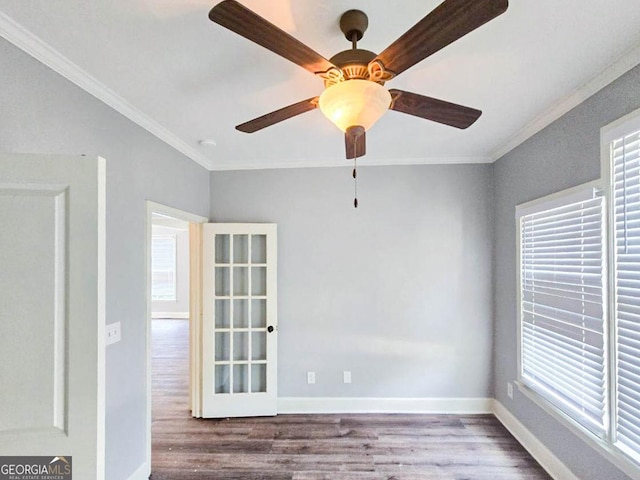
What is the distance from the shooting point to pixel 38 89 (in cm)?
156

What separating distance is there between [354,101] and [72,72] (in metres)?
1.56

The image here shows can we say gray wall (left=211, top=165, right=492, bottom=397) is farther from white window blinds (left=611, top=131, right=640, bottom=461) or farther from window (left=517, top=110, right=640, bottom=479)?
white window blinds (left=611, top=131, right=640, bottom=461)

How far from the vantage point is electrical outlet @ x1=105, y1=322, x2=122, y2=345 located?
78.4 inches

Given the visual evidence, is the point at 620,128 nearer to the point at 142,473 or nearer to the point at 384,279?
the point at 384,279

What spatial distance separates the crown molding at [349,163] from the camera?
3344 mm

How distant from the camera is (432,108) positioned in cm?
146

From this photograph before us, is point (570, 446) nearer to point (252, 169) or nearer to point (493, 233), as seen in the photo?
point (493, 233)

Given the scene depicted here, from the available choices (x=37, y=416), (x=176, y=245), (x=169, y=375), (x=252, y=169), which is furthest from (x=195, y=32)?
(x=176, y=245)

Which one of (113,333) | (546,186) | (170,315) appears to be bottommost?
(170,315)

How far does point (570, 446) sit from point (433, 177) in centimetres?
242

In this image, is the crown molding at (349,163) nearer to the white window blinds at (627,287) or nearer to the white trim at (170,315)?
the white window blinds at (627,287)

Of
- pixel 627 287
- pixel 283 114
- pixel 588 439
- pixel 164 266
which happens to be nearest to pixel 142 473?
pixel 283 114

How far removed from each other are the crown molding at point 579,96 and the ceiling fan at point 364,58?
2.97 feet

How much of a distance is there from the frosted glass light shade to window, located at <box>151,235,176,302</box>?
797 cm
